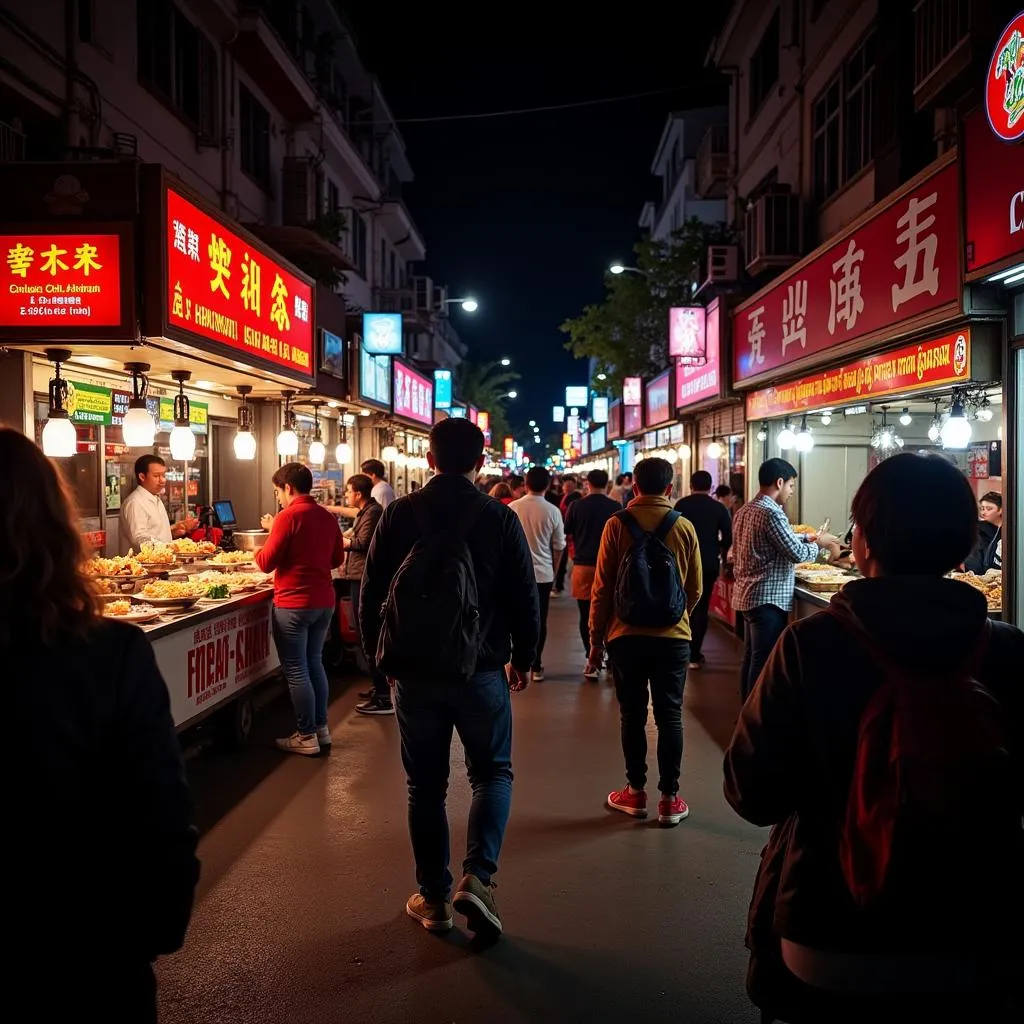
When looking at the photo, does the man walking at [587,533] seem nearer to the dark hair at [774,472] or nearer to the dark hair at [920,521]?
the dark hair at [774,472]

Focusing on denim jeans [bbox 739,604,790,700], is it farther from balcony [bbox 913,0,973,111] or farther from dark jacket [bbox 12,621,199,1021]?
dark jacket [bbox 12,621,199,1021]

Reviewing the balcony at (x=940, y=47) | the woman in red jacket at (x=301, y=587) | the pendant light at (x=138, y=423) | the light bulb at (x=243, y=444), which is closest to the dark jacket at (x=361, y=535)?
the woman in red jacket at (x=301, y=587)

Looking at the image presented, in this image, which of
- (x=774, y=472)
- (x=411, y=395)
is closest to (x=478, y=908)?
(x=774, y=472)

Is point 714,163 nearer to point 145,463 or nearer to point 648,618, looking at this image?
point 145,463

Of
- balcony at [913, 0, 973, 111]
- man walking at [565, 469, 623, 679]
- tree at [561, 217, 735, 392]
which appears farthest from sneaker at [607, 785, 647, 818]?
tree at [561, 217, 735, 392]

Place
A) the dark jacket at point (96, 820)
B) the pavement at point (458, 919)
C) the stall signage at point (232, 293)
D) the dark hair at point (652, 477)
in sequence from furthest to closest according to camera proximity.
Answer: the stall signage at point (232, 293) → the dark hair at point (652, 477) → the pavement at point (458, 919) → the dark jacket at point (96, 820)

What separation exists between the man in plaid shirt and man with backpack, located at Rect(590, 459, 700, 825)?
1592 mm

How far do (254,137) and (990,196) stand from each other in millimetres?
15468

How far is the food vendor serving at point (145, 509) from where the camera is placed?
8.93m

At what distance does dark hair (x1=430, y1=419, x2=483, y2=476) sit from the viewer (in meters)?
4.31

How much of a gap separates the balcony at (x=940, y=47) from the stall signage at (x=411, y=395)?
1243 centimetres

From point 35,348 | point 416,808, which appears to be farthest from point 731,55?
point 416,808

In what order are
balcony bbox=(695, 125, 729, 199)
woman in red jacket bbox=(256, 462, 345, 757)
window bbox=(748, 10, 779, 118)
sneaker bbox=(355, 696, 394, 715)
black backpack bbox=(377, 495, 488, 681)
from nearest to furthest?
1. black backpack bbox=(377, 495, 488, 681)
2. woman in red jacket bbox=(256, 462, 345, 757)
3. sneaker bbox=(355, 696, 394, 715)
4. window bbox=(748, 10, 779, 118)
5. balcony bbox=(695, 125, 729, 199)

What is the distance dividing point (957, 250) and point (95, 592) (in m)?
5.90
